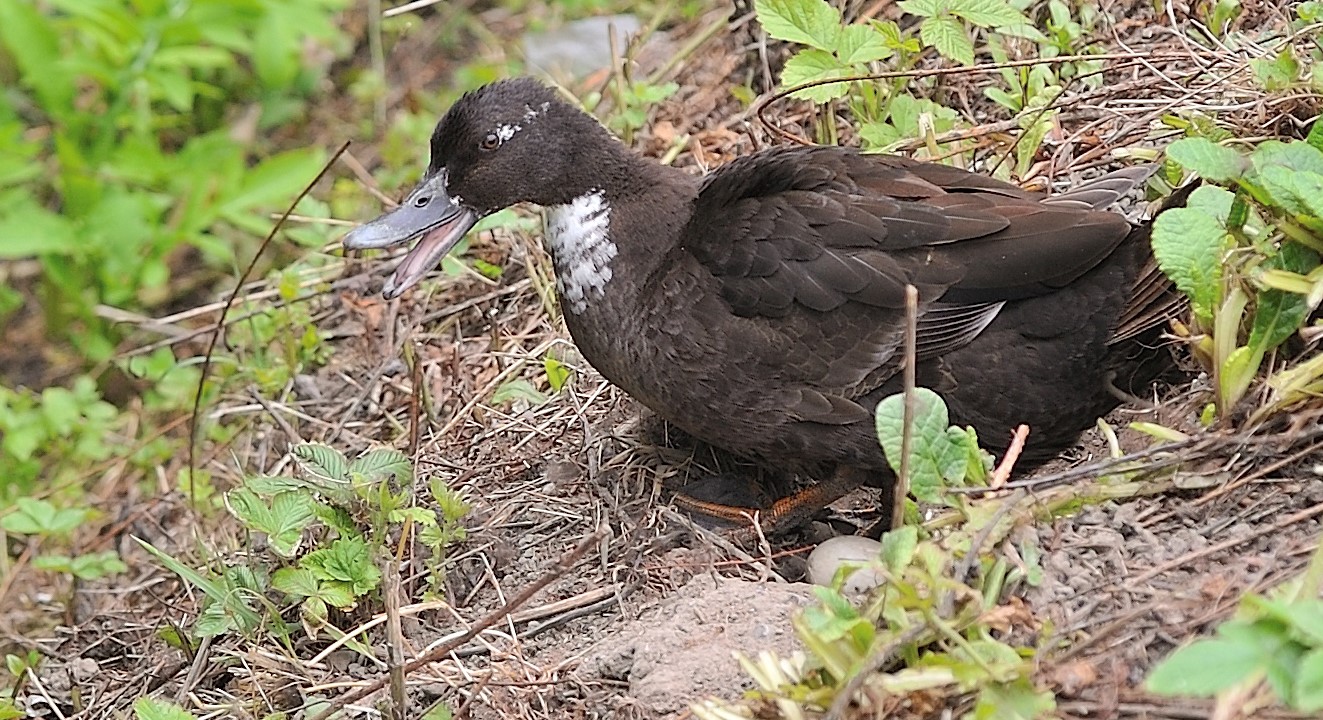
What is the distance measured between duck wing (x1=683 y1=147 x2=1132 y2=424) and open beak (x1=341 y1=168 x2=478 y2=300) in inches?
27.5

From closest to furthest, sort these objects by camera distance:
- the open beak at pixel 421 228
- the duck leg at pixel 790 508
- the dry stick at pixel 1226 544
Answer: the dry stick at pixel 1226 544, the duck leg at pixel 790 508, the open beak at pixel 421 228

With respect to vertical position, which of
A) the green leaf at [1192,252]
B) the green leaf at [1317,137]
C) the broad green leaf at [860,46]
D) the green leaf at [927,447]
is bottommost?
the green leaf at [927,447]

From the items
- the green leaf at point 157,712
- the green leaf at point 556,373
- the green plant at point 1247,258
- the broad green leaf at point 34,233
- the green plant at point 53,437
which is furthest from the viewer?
the broad green leaf at point 34,233

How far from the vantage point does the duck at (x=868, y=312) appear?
313cm

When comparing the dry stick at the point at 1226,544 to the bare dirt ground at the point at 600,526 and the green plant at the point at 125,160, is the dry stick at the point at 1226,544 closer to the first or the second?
the bare dirt ground at the point at 600,526

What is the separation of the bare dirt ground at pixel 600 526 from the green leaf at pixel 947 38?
277 mm

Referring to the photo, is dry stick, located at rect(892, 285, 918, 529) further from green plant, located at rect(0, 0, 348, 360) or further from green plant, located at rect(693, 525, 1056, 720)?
green plant, located at rect(0, 0, 348, 360)

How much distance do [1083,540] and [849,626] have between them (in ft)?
1.69

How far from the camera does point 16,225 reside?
206 inches

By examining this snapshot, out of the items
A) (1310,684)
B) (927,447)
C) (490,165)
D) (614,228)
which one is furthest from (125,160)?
(1310,684)

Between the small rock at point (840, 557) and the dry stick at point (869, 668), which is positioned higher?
the dry stick at point (869, 668)

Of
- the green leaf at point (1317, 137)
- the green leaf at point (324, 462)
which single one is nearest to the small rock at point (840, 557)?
the green leaf at point (324, 462)

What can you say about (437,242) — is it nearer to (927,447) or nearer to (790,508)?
(790,508)

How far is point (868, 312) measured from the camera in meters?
3.16
